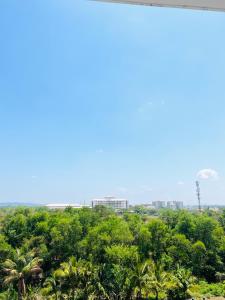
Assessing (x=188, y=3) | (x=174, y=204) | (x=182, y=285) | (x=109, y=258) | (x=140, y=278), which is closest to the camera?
(x=188, y=3)

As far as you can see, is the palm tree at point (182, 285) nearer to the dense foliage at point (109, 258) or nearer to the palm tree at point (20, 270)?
the dense foliage at point (109, 258)

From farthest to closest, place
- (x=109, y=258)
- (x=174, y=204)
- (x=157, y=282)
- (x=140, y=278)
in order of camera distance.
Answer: (x=174, y=204)
(x=109, y=258)
(x=140, y=278)
(x=157, y=282)

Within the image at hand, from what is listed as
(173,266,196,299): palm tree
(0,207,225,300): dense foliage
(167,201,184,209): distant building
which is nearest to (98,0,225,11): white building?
(0,207,225,300): dense foliage

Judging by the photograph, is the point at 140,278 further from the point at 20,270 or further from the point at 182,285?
the point at 20,270

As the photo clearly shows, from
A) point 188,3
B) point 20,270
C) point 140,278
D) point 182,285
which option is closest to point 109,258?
point 140,278

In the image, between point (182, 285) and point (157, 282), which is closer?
point (157, 282)

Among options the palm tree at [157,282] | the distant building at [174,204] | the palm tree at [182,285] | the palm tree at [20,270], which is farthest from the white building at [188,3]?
the distant building at [174,204]

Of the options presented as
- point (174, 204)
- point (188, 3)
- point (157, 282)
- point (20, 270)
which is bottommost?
point (157, 282)

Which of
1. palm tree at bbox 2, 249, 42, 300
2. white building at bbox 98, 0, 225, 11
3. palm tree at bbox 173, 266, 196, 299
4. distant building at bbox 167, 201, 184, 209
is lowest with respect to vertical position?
palm tree at bbox 173, 266, 196, 299

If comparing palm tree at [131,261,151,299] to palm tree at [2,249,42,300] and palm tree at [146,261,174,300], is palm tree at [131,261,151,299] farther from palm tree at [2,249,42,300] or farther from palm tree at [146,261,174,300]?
palm tree at [2,249,42,300]
